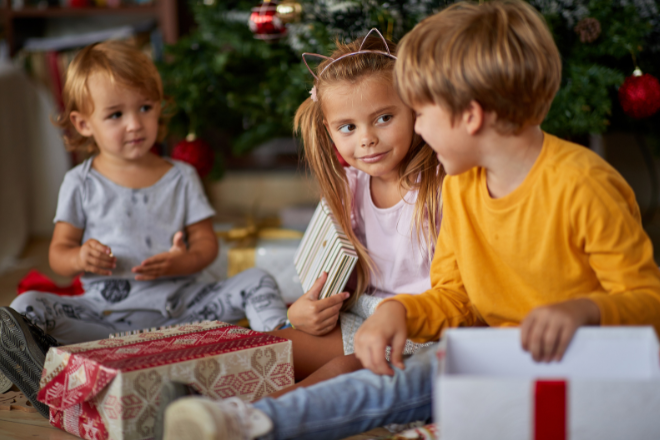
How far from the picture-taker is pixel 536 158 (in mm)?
808

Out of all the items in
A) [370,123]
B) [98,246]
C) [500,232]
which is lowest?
[98,246]

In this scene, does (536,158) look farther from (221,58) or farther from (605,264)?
(221,58)

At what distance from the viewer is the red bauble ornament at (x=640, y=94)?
48.1 inches

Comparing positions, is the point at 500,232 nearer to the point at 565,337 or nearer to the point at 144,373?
the point at 565,337

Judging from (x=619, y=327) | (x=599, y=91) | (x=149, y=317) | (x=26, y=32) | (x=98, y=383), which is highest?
(x=26, y=32)

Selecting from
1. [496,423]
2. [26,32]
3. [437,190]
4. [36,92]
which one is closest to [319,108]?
[437,190]

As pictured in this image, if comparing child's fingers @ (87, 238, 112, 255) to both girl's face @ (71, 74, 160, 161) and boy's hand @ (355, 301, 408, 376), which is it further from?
boy's hand @ (355, 301, 408, 376)

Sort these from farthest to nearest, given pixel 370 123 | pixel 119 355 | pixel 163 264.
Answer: pixel 163 264
pixel 370 123
pixel 119 355

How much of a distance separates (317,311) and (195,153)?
0.77 m

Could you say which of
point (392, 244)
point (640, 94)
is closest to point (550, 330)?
point (392, 244)

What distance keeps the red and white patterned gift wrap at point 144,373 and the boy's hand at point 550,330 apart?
400 millimetres

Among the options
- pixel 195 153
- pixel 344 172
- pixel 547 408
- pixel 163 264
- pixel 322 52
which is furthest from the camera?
pixel 195 153

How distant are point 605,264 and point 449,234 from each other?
0.22 m

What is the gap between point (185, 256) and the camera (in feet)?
4.29
